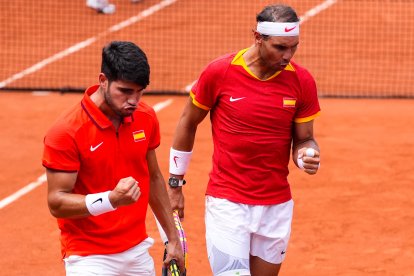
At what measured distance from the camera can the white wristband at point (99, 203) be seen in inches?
254

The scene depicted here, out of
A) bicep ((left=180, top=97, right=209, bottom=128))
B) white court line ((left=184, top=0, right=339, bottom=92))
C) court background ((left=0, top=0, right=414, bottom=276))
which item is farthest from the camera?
white court line ((left=184, top=0, right=339, bottom=92))

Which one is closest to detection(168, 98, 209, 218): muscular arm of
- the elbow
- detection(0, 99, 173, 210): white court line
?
the elbow

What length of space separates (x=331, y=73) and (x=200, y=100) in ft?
40.6

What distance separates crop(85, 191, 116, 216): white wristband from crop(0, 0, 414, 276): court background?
14.4 feet

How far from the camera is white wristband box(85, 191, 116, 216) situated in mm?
6452

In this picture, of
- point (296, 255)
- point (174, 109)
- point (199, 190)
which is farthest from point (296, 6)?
point (296, 255)

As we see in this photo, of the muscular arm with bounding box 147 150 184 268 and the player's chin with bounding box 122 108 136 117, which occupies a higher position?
the player's chin with bounding box 122 108 136 117

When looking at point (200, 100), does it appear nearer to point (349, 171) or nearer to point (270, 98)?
point (270, 98)

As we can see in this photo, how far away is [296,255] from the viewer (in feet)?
36.8

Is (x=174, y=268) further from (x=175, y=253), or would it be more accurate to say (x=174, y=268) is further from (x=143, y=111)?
(x=143, y=111)

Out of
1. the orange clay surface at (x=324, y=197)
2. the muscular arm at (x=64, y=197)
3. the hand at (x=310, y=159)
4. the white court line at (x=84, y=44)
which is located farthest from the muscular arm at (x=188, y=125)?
the white court line at (x=84, y=44)

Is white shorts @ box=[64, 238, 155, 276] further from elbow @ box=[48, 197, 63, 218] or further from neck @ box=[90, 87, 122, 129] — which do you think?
neck @ box=[90, 87, 122, 129]

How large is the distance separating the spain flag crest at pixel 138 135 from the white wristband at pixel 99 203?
1.88 feet

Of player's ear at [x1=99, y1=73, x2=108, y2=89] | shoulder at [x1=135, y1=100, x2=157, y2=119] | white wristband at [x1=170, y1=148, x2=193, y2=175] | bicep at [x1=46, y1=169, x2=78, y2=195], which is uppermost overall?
player's ear at [x1=99, y1=73, x2=108, y2=89]
